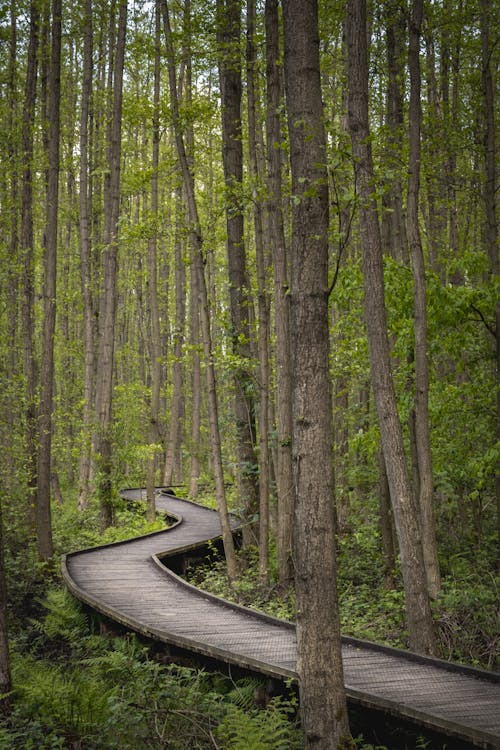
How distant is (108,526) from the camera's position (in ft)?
47.3

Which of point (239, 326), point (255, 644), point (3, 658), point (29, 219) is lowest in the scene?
point (255, 644)

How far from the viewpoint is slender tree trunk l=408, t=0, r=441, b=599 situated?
24.4ft

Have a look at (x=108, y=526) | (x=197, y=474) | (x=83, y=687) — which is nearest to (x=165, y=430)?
(x=197, y=474)

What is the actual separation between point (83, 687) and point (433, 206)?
1155 centimetres

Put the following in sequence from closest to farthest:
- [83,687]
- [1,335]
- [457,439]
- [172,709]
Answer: [172,709]
[83,687]
[457,439]
[1,335]

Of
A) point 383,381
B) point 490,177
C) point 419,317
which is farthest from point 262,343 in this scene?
point 490,177

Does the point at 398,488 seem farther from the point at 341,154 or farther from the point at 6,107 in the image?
the point at 6,107

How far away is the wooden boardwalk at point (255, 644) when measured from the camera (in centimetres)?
501

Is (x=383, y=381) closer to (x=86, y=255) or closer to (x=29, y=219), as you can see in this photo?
(x=29, y=219)

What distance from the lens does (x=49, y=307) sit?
1158 centimetres

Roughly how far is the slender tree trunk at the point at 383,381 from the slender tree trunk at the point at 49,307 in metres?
6.60

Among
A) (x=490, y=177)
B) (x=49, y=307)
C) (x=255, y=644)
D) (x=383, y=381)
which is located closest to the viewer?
(x=383, y=381)

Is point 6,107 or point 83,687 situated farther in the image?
point 6,107

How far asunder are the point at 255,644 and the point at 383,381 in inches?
128
